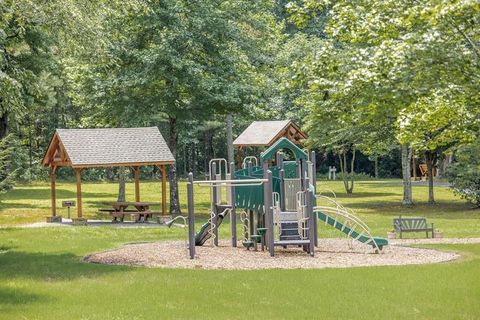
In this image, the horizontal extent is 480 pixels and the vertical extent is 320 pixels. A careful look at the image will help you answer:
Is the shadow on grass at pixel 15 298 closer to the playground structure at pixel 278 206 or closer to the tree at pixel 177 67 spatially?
the playground structure at pixel 278 206

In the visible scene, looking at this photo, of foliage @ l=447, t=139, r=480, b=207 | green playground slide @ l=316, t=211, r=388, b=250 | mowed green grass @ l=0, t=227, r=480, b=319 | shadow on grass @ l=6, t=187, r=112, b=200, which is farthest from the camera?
shadow on grass @ l=6, t=187, r=112, b=200

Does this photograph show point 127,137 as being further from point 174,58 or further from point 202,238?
point 202,238

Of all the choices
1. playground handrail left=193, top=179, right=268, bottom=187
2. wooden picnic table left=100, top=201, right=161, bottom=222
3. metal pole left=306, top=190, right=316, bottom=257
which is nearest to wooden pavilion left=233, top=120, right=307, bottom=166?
wooden picnic table left=100, top=201, right=161, bottom=222

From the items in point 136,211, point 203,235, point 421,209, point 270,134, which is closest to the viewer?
point 203,235

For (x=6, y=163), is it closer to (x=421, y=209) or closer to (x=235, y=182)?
(x=235, y=182)

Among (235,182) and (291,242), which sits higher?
(235,182)

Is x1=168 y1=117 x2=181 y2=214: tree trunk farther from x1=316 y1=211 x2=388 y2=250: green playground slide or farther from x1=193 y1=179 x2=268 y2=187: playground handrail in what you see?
x1=316 y1=211 x2=388 y2=250: green playground slide

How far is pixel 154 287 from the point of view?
1712cm

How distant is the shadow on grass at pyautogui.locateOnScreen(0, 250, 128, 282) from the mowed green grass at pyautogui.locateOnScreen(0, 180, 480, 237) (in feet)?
36.0

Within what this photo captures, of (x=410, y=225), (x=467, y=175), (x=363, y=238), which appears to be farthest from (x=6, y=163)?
(x=467, y=175)

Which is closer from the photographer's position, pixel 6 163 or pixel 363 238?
pixel 6 163

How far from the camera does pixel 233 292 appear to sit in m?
16.5

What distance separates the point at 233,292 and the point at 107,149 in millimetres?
21518

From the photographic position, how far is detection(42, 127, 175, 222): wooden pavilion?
36000 millimetres
